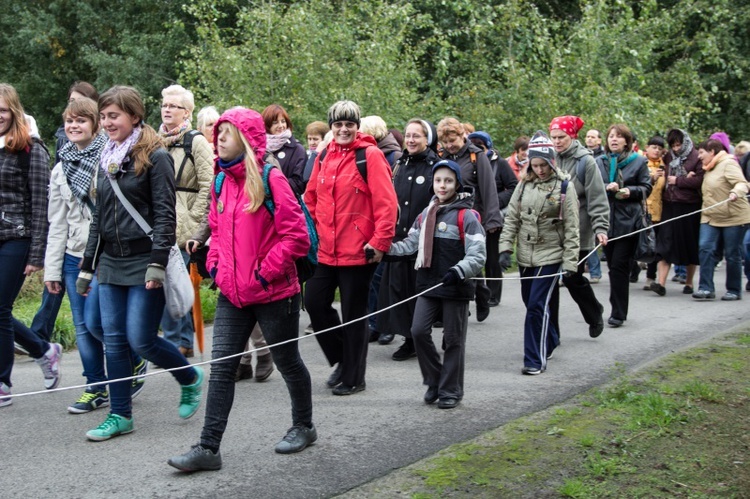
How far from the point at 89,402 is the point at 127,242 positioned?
132cm

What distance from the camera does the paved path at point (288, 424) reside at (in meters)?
5.07

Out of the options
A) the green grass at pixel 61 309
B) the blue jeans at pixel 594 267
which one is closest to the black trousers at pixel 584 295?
the green grass at pixel 61 309

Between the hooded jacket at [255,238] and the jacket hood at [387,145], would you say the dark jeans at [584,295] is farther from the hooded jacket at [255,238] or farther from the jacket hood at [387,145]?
the hooded jacket at [255,238]

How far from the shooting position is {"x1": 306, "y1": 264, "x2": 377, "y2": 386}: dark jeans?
22.7 feet

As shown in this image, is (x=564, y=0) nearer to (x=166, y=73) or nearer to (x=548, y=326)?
(x=166, y=73)

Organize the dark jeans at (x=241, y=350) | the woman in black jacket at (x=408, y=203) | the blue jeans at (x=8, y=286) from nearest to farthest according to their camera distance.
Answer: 1. the dark jeans at (x=241, y=350)
2. the blue jeans at (x=8, y=286)
3. the woman in black jacket at (x=408, y=203)

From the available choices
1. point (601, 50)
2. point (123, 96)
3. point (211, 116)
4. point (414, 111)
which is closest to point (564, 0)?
point (601, 50)

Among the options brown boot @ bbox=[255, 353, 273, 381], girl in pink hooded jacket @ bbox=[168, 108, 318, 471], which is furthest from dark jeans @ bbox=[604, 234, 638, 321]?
girl in pink hooded jacket @ bbox=[168, 108, 318, 471]

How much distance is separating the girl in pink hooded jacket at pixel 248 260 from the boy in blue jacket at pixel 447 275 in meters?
1.40

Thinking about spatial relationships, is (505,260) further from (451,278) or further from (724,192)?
(724,192)

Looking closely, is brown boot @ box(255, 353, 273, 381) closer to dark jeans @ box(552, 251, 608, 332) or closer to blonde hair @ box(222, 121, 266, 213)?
blonde hair @ box(222, 121, 266, 213)

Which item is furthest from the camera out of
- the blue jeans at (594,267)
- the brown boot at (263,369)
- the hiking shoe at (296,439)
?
the blue jeans at (594,267)

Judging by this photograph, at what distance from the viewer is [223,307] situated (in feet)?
17.8

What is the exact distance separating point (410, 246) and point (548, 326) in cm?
151
